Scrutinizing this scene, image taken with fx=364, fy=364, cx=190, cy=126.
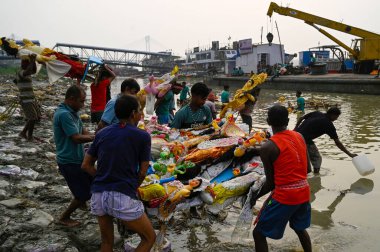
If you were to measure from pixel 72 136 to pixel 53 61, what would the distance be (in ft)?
8.49

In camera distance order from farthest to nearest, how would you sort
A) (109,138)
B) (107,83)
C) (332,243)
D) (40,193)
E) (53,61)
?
(107,83), (53,61), (40,193), (332,243), (109,138)

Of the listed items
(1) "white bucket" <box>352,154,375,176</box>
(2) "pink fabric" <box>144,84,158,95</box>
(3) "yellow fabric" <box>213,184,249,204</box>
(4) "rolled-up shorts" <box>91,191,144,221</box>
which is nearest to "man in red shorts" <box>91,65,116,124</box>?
(2) "pink fabric" <box>144,84,158,95</box>

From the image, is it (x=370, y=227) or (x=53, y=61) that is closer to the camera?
(x=370, y=227)

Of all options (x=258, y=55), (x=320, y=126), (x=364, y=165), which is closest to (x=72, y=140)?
(x=320, y=126)

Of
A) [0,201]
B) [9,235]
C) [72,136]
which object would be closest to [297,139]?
[72,136]

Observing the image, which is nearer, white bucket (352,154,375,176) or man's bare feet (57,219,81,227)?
man's bare feet (57,219,81,227)

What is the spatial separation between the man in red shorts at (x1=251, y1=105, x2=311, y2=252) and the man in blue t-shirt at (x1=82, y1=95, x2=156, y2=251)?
958 mm

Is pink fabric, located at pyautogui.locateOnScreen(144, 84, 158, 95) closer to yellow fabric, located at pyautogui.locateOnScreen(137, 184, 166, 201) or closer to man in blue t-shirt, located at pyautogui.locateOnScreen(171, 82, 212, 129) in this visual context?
man in blue t-shirt, located at pyautogui.locateOnScreen(171, 82, 212, 129)

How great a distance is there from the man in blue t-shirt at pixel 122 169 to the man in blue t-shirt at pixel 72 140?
847 mm

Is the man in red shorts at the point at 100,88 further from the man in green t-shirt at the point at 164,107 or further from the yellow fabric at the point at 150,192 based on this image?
the yellow fabric at the point at 150,192

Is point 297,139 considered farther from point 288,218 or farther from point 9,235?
point 9,235

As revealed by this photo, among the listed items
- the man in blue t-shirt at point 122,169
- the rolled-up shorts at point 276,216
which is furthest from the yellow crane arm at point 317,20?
the man in blue t-shirt at point 122,169

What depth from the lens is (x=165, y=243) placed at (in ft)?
Result: 11.9

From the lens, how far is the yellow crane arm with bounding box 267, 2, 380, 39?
22547mm
